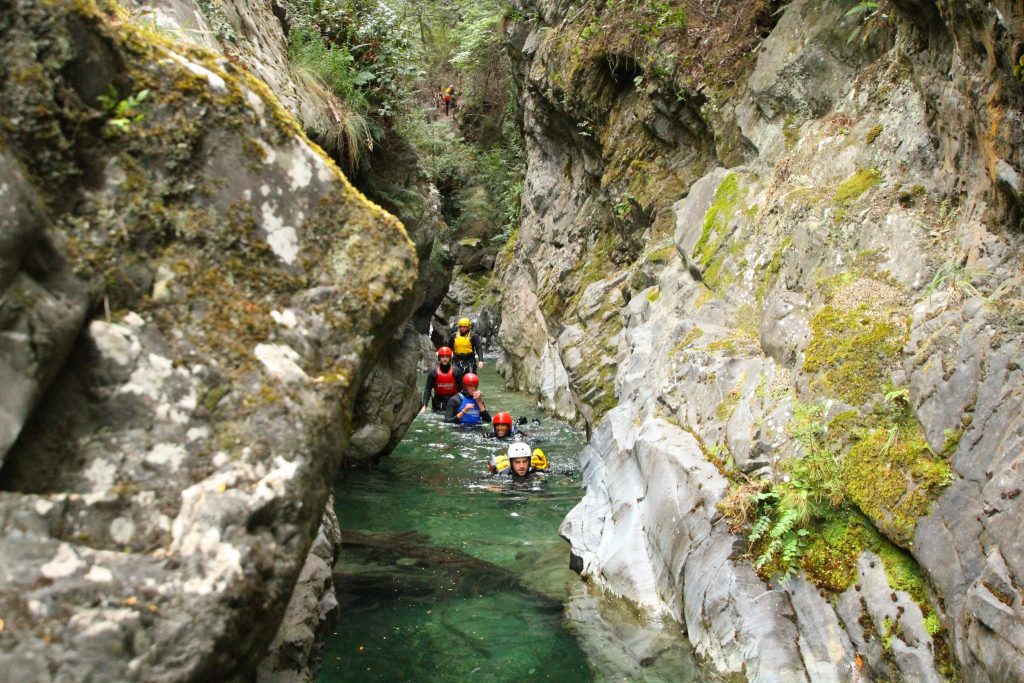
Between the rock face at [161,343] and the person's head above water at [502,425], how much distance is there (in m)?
10.4

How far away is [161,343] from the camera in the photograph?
2.97 m

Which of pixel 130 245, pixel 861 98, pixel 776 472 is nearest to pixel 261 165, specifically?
pixel 130 245

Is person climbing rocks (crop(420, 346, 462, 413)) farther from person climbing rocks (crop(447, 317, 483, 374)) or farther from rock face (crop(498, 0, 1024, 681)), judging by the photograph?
rock face (crop(498, 0, 1024, 681))

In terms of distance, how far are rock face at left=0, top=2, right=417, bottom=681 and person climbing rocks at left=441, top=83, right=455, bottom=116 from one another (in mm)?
29109

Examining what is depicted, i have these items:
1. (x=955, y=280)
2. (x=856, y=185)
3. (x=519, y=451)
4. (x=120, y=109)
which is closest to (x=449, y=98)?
(x=519, y=451)

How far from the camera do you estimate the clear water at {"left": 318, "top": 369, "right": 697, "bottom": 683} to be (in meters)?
5.77

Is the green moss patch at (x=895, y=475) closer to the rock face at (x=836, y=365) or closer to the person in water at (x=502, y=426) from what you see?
the rock face at (x=836, y=365)

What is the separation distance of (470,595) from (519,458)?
13.9ft

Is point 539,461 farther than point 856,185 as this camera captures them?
Yes

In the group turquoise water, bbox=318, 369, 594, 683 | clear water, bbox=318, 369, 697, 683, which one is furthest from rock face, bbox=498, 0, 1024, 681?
turquoise water, bbox=318, 369, 594, 683

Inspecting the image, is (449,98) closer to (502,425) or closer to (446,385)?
(446,385)

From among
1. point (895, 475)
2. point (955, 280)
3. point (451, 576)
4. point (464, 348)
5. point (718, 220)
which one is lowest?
point (451, 576)

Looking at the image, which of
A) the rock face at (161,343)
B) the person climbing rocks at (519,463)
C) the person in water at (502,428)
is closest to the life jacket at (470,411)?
the person in water at (502,428)

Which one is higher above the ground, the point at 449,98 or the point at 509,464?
the point at 449,98
